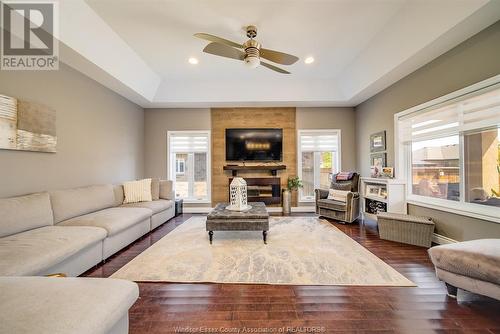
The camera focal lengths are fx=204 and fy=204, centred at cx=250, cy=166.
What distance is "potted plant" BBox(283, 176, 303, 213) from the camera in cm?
532

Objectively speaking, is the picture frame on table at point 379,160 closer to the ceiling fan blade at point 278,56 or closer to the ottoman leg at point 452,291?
the ottoman leg at point 452,291

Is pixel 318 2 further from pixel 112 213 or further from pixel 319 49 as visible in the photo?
pixel 112 213

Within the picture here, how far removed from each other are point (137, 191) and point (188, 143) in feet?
6.51

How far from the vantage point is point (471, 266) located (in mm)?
1731

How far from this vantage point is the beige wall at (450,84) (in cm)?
247

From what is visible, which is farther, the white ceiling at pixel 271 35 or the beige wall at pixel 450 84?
the white ceiling at pixel 271 35

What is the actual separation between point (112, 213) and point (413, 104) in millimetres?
5340

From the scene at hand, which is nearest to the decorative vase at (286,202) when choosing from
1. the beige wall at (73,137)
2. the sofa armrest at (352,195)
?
the sofa armrest at (352,195)

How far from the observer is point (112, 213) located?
3094 mm

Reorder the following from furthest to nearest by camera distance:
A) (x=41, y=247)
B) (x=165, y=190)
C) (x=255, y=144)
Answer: (x=255, y=144) → (x=165, y=190) → (x=41, y=247)

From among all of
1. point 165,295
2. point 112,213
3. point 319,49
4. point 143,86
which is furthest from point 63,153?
point 319,49

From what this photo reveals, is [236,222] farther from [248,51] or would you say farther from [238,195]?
[248,51]

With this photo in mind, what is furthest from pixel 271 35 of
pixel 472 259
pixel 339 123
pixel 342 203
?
pixel 472 259

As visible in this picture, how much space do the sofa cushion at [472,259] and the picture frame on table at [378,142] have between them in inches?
114
